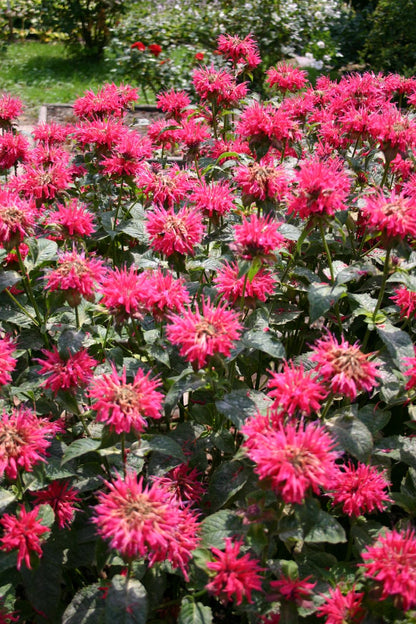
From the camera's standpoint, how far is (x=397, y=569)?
1158mm

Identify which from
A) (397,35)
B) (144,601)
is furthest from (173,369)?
(397,35)

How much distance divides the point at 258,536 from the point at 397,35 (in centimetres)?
795

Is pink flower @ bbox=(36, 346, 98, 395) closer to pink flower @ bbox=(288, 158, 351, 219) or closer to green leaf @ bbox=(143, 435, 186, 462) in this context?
green leaf @ bbox=(143, 435, 186, 462)

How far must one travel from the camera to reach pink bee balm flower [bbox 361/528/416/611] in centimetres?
114

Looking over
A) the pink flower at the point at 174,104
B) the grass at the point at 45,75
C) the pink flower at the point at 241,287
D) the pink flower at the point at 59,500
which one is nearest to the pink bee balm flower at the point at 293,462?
the pink flower at the point at 241,287

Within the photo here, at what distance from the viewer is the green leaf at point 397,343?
60.8 inches

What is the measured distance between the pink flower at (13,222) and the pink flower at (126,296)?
292mm

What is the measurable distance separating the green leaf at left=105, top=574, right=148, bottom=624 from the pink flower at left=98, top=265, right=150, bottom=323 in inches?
24.3

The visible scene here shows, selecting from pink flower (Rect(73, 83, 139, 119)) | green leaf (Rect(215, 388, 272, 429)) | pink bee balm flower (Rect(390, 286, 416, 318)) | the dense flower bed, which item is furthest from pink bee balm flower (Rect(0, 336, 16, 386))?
pink flower (Rect(73, 83, 139, 119))

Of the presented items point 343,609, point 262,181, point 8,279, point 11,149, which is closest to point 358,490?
Answer: point 343,609

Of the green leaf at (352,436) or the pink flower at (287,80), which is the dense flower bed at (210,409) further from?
the pink flower at (287,80)

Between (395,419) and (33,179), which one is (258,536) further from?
(33,179)

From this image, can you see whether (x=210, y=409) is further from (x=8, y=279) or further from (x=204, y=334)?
(x=8, y=279)

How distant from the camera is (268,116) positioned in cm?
187
